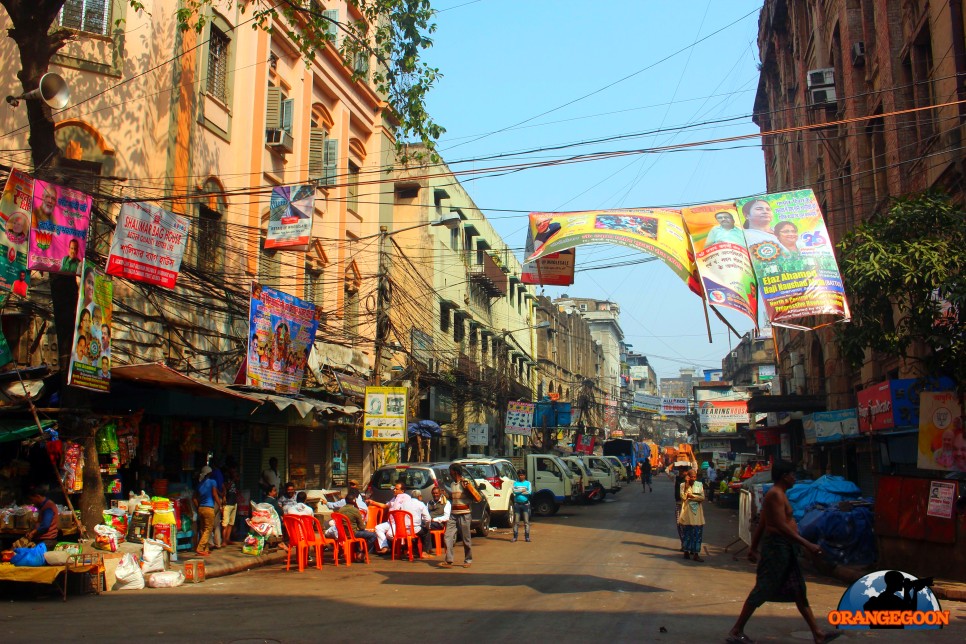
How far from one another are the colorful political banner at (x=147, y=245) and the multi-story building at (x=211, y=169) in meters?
0.33

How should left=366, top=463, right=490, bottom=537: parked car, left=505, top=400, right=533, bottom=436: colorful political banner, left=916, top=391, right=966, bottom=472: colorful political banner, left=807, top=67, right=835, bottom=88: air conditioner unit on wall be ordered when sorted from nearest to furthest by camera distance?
left=916, top=391, right=966, bottom=472: colorful political banner
left=366, top=463, right=490, bottom=537: parked car
left=807, top=67, right=835, bottom=88: air conditioner unit on wall
left=505, top=400, right=533, bottom=436: colorful political banner

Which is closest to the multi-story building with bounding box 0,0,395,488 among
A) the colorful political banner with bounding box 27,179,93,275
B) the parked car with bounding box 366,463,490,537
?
the colorful political banner with bounding box 27,179,93,275

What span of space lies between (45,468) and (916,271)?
45.7ft

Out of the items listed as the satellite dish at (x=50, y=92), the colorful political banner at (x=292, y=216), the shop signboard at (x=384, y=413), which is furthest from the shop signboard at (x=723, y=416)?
the satellite dish at (x=50, y=92)

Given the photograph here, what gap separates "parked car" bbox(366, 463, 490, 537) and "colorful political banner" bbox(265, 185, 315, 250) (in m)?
5.50

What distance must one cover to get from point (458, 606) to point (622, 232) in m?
6.65

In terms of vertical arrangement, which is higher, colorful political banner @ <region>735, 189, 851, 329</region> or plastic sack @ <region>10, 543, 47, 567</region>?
colorful political banner @ <region>735, 189, 851, 329</region>

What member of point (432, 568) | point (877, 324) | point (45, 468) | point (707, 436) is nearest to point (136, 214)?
point (45, 468)

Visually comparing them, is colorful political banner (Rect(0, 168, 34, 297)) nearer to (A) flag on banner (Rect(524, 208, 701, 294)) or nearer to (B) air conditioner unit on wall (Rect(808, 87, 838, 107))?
(A) flag on banner (Rect(524, 208, 701, 294))

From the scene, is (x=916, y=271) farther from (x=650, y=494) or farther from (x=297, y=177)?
(x=650, y=494)

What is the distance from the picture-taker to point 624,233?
532 inches

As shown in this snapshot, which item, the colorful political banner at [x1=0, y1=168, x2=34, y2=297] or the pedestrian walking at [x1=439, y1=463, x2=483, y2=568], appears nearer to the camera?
the colorful political banner at [x1=0, y1=168, x2=34, y2=297]
